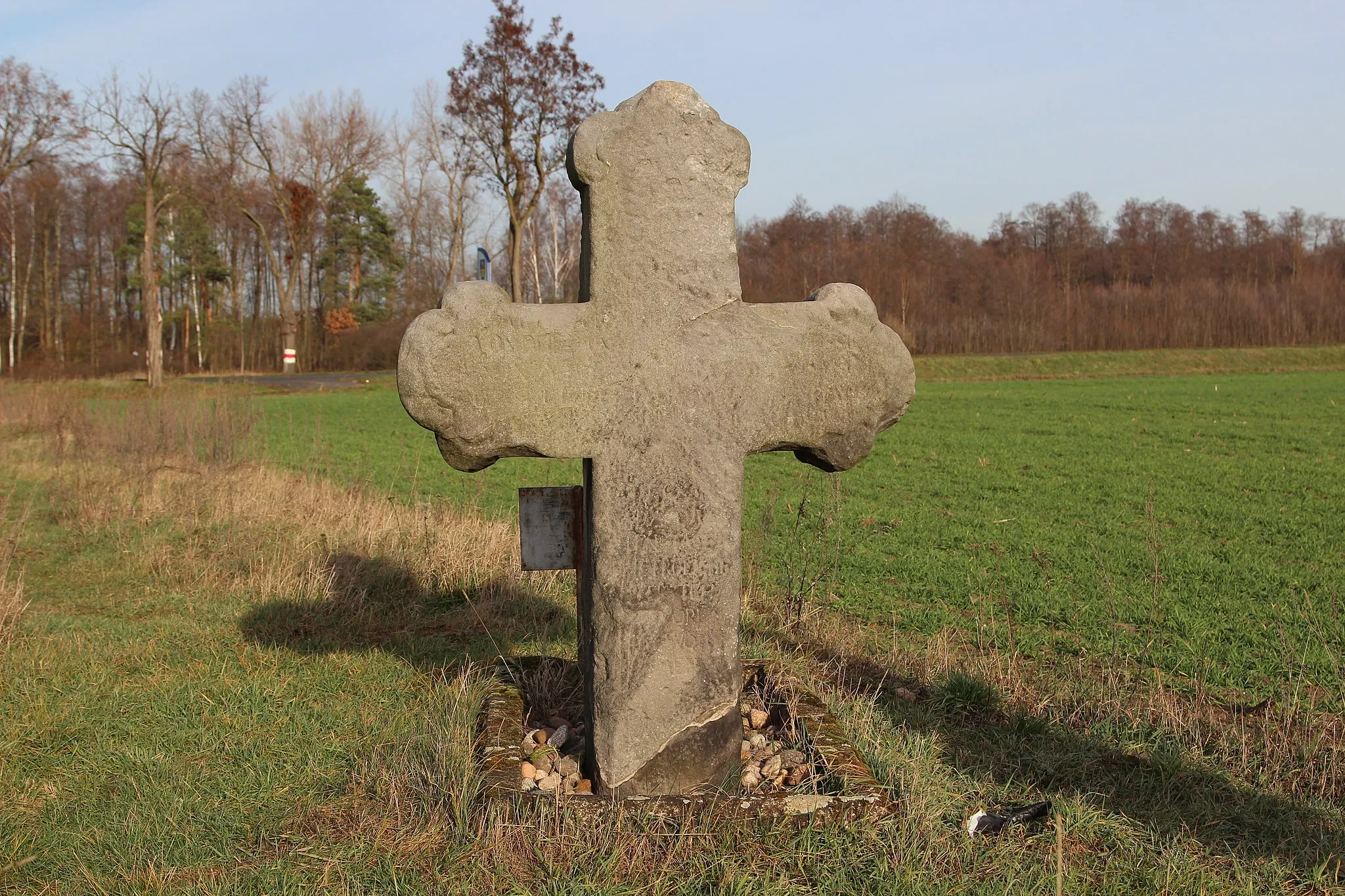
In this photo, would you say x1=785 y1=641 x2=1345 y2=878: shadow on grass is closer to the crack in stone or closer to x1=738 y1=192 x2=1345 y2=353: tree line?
the crack in stone

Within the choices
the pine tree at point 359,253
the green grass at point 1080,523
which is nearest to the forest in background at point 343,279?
the pine tree at point 359,253

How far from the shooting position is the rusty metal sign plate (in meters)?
3.42

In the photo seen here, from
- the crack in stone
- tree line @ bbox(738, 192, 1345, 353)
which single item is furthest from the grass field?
tree line @ bbox(738, 192, 1345, 353)

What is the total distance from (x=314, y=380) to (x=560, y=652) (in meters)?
34.6

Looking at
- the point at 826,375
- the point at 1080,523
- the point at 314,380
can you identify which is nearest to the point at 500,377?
the point at 826,375

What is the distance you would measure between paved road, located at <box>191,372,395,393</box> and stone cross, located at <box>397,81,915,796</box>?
2911cm

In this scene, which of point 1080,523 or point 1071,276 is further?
point 1071,276

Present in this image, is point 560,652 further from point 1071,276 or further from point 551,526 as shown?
point 1071,276

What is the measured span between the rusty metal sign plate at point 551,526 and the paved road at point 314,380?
1133 inches

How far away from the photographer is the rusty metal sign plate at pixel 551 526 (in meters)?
3.42

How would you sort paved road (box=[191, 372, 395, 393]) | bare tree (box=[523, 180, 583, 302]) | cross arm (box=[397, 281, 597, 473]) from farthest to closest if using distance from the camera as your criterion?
bare tree (box=[523, 180, 583, 302]) < paved road (box=[191, 372, 395, 393]) < cross arm (box=[397, 281, 597, 473])

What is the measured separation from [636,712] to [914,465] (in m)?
12.7

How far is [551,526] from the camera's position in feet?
11.3

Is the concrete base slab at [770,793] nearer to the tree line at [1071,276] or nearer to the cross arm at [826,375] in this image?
the cross arm at [826,375]
